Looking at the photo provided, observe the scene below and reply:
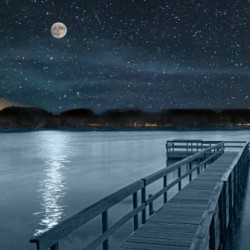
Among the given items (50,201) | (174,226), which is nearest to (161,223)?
(174,226)

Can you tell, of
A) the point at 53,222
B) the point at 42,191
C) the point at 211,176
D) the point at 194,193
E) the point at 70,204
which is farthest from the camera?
the point at 42,191

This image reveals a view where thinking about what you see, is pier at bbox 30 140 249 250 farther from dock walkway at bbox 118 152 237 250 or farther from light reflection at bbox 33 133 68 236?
light reflection at bbox 33 133 68 236

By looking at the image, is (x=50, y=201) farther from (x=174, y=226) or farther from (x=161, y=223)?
(x=174, y=226)

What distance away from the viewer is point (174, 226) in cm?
793

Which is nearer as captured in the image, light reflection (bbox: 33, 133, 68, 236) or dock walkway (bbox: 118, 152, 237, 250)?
dock walkway (bbox: 118, 152, 237, 250)

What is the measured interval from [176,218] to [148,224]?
809 mm

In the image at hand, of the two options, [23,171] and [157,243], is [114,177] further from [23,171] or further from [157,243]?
[157,243]

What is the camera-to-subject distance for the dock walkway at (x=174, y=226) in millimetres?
6809

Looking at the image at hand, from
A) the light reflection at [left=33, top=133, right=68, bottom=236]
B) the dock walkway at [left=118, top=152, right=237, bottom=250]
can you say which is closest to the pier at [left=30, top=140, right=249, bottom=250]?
the dock walkway at [left=118, top=152, right=237, bottom=250]

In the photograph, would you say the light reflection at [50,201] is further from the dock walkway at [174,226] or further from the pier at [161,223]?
the pier at [161,223]

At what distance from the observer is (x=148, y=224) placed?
8.12 metres

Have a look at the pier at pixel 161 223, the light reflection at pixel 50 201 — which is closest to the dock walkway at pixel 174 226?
the pier at pixel 161 223

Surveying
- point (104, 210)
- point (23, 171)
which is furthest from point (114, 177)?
point (104, 210)

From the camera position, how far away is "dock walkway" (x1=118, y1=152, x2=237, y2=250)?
268 inches
